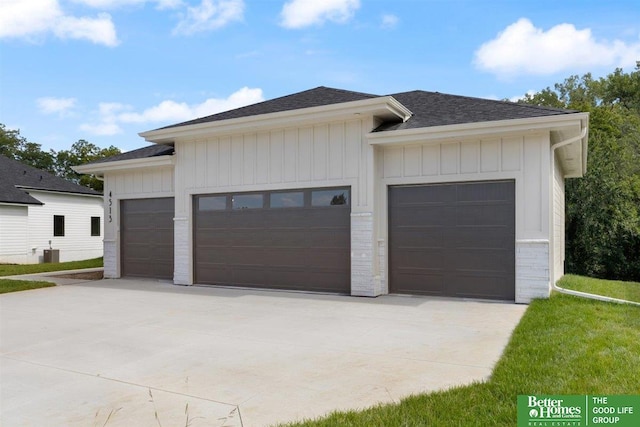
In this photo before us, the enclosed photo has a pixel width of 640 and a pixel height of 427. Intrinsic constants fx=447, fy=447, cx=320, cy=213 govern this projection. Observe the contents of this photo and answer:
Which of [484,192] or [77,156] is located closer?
[484,192]

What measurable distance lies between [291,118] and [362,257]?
3.41 m

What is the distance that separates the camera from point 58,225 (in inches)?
922

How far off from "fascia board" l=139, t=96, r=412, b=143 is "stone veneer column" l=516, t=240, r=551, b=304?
12.0ft

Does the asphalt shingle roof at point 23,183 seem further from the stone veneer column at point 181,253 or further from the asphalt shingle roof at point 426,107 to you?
the asphalt shingle roof at point 426,107

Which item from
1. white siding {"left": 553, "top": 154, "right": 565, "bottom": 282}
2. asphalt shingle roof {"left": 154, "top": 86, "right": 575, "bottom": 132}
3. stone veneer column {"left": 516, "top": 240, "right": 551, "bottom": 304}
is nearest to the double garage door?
stone veneer column {"left": 516, "top": 240, "right": 551, "bottom": 304}

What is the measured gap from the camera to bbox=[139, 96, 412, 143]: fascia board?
29.8 ft

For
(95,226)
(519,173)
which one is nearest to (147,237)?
(519,173)

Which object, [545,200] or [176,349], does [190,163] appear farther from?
[545,200]

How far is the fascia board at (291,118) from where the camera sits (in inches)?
358

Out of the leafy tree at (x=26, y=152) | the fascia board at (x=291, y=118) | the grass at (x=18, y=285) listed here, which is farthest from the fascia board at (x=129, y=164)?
the leafy tree at (x=26, y=152)

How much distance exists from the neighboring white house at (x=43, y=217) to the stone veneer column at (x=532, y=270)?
69.7 ft

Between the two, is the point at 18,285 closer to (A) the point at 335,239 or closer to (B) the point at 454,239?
(A) the point at 335,239

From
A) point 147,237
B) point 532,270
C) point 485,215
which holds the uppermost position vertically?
point 485,215

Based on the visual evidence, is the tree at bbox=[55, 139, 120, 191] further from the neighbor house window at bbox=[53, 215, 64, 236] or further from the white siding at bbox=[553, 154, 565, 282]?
the white siding at bbox=[553, 154, 565, 282]
